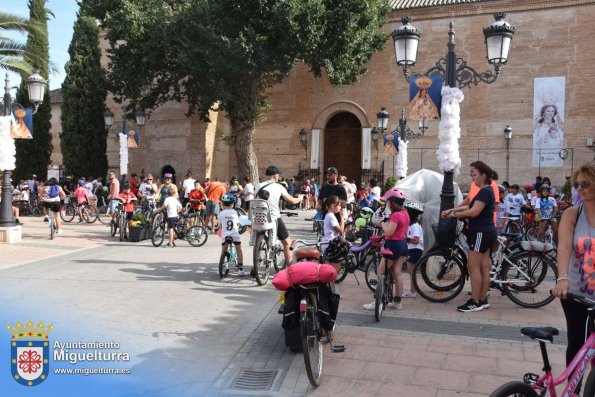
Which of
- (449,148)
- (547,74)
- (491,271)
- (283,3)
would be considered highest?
(283,3)

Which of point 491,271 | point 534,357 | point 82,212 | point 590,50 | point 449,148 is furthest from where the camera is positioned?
point 590,50

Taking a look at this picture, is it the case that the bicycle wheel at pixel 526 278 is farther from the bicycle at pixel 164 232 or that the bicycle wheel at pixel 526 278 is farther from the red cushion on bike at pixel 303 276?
the bicycle at pixel 164 232

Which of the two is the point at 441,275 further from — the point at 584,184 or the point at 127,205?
the point at 127,205

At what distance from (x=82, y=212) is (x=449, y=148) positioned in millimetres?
14638

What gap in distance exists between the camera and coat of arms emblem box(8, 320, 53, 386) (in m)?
4.61

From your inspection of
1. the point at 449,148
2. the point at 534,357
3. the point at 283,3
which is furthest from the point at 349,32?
the point at 534,357

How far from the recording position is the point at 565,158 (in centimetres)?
2425

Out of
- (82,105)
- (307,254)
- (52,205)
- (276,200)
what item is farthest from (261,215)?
(82,105)

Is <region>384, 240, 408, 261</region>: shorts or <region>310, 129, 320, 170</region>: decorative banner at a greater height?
<region>310, 129, 320, 170</region>: decorative banner

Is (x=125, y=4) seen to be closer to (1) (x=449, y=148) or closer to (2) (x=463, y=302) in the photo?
(1) (x=449, y=148)

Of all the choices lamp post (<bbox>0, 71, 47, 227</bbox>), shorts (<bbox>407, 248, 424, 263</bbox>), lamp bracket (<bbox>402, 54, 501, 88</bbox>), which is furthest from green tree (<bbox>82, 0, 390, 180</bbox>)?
shorts (<bbox>407, 248, 424, 263</bbox>)

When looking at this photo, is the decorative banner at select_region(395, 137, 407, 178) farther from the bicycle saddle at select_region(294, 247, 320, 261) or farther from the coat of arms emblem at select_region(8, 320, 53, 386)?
the coat of arms emblem at select_region(8, 320, 53, 386)

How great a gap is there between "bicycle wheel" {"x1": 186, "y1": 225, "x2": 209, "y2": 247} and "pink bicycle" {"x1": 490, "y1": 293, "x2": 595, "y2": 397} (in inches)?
428

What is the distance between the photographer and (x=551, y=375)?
311 centimetres
